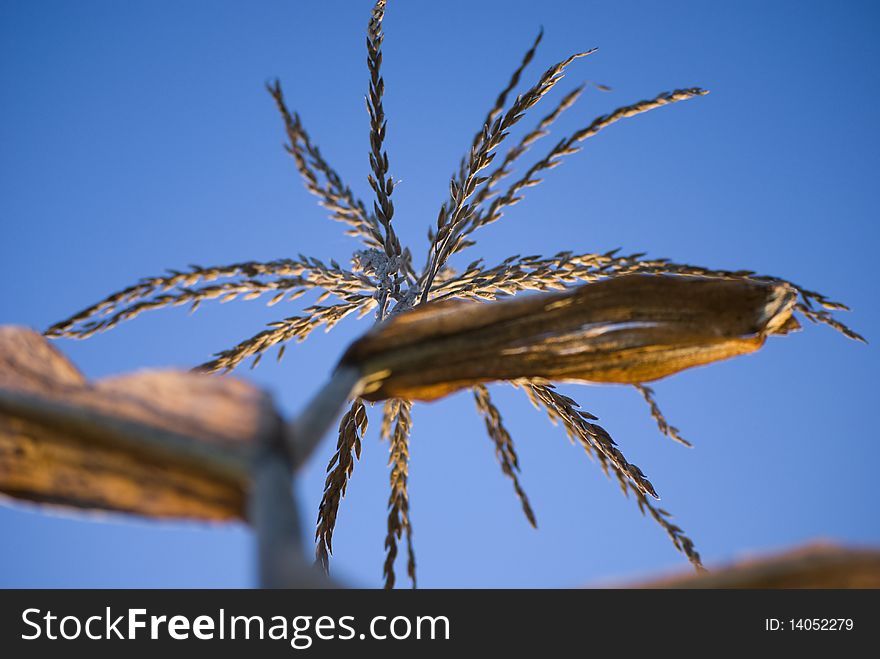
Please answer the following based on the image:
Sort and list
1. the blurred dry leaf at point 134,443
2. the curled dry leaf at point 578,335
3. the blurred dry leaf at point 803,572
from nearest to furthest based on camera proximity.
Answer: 1. the blurred dry leaf at point 803,572
2. the blurred dry leaf at point 134,443
3. the curled dry leaf at point 578,335

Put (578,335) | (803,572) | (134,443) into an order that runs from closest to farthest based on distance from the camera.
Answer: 1. (803,572)
2. (134,443)
3. (578,335)

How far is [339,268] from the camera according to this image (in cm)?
191

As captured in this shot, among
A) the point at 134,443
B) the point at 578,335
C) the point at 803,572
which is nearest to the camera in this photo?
the point at 803,572

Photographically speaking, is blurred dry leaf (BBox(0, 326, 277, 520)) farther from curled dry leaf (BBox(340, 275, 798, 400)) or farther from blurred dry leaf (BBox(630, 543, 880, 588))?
blurred dry leaf (BBox(630, 543, 880, 588))

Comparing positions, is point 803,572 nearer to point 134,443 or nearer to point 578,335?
point 578,335

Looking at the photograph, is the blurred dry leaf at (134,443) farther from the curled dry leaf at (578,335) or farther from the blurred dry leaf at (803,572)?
the blurred dry leaf at (803,572)

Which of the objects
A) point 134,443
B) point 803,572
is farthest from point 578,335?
point 134,443

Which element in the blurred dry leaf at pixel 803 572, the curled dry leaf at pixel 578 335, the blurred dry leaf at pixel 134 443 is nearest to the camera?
the blurred dry leaf at pixel 803 572

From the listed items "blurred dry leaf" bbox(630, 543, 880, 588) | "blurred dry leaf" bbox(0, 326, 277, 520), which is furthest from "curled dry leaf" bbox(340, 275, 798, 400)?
"blurred dry leaf" bbox(630, 543, 880, 588)

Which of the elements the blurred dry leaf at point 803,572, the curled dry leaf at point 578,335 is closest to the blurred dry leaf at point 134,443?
the curled dry leaf at point 578,335
